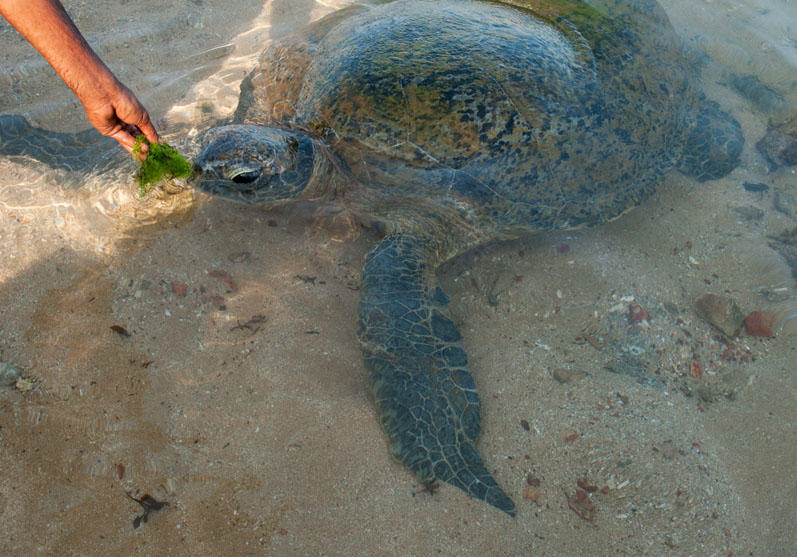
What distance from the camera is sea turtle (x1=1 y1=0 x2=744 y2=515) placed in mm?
2754

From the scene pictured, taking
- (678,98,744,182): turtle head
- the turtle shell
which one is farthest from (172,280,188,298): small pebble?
(678,98,744,182): turtle head

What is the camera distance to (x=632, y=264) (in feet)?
11.1

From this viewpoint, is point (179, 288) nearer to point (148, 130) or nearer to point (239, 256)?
point (239, 256)

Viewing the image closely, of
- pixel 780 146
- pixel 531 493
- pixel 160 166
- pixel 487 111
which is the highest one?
pixel 487 111

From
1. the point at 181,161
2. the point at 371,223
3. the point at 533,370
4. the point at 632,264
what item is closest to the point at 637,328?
the point at 632,264

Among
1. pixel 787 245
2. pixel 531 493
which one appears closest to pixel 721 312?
pixel 787 245

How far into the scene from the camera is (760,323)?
10.1 feet

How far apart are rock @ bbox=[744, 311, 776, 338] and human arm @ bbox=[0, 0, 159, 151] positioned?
13.1 feet

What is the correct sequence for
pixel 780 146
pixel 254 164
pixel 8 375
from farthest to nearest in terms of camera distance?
pixel 780 146, pixel 254 164, pixel 8 375

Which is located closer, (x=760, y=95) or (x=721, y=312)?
(x=721, y=312)

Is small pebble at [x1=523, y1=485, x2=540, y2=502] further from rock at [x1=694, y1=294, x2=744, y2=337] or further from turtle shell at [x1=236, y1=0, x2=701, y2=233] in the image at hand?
rock at [x1=694, y1=294, x2=744, y2=337]

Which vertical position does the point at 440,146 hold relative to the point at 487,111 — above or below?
below

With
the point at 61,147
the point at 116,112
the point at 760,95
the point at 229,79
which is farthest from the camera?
the point at 760,95

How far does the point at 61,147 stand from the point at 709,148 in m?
5.34
